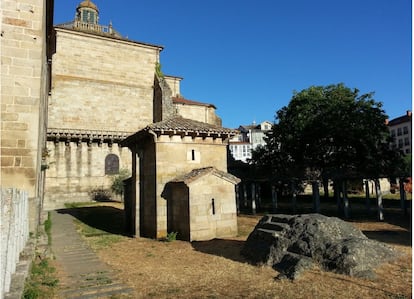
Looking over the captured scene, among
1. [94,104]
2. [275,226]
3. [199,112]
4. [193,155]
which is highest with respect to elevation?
[199,112]

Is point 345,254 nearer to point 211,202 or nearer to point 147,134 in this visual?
point 211,202

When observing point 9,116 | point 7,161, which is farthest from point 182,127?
point 7,161

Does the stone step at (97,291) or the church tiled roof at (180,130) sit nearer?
the stone step at (97,291)

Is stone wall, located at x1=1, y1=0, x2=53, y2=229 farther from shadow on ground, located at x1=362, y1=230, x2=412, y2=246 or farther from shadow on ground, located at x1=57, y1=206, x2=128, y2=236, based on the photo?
shadow on ground, located at x1=362, y1=230, x2=412, y2=246

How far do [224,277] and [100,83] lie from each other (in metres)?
29.4

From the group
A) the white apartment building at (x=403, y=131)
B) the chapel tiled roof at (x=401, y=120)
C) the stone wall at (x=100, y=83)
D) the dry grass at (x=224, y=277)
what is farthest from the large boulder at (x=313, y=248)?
the chapel tiled roof at (x=401, y=120)

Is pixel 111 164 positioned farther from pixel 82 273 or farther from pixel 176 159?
pixel 82 273

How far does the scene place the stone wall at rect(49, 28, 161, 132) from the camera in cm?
3097

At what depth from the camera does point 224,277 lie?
791 cm

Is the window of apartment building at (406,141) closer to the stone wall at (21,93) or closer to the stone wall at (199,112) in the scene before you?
the stone wall at (199,112)

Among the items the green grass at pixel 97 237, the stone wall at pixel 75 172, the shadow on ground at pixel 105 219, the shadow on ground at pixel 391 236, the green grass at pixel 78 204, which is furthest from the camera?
the stone wall at pixel 75 172

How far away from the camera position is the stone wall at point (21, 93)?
9398mm

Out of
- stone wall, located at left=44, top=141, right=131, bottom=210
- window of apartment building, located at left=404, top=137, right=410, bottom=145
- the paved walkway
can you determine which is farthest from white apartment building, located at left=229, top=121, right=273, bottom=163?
the paved walkway

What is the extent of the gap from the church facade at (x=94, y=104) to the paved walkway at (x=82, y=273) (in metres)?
17.2
